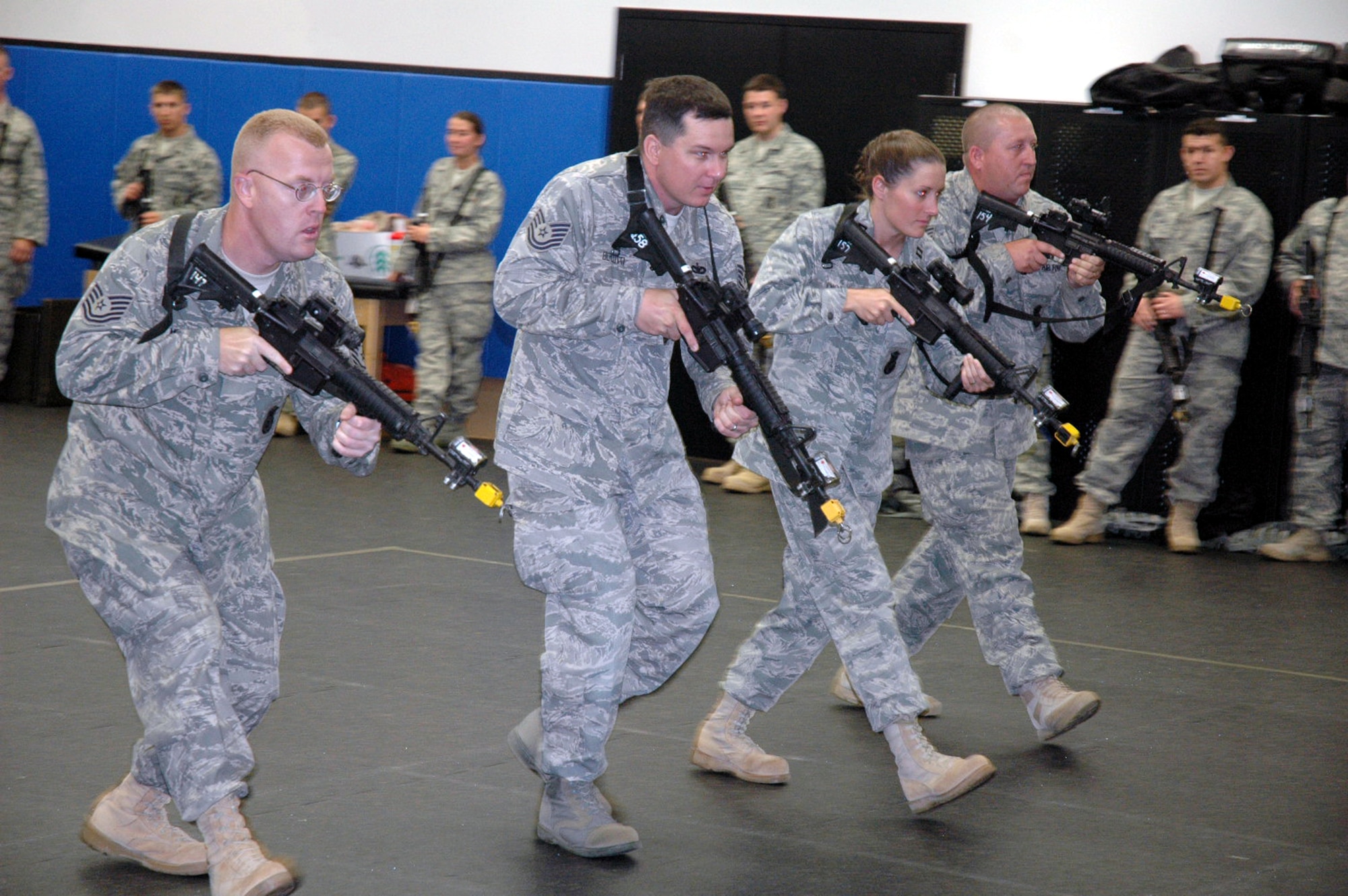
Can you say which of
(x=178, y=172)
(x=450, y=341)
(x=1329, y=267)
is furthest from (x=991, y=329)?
(x=178, y=172)

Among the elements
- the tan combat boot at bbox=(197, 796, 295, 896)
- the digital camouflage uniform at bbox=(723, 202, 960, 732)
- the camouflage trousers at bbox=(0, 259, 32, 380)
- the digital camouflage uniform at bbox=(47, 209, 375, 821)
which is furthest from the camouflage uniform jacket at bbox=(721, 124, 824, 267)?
the tan combat boot at bbox=(197, 796, 295, 896)

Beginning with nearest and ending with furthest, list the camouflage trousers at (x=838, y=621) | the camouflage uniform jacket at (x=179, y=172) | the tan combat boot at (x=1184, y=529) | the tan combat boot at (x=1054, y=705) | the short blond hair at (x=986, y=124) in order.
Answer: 1. the camouflage trousers at (x=838, y=621)
2. the tan combat boot at (x=1054, y=705)
3. the short blond hair at (x=986, y=124)
4. the tan combat boot at (x=1184, y=529)
5. the camouflage uniform jacket at (x=179, y=172)

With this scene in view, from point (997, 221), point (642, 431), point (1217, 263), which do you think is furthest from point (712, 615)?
point (1217, 263)

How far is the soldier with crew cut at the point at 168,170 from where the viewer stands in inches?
425

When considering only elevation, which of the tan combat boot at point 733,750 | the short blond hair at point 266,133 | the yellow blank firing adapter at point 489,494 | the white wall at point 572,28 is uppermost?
the white wall at point 572,28

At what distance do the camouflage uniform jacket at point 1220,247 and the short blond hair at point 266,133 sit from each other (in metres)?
5.53

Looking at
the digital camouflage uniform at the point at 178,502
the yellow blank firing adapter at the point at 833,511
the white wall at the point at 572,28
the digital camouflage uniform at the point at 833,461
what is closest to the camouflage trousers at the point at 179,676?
the digital camouflage uniform at the point at 178,502

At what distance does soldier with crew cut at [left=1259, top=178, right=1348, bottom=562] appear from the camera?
7910 mm

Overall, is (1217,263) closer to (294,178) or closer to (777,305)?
(777,305)

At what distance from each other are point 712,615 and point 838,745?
3.19ft

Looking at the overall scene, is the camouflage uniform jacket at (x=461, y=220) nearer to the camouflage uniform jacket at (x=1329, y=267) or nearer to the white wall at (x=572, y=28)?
the white wall at (x=572, y=28)

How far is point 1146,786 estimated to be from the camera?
4344 millimetres

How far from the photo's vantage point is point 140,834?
3.42 meters

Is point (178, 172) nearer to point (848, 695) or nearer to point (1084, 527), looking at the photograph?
point (1084, 527)
